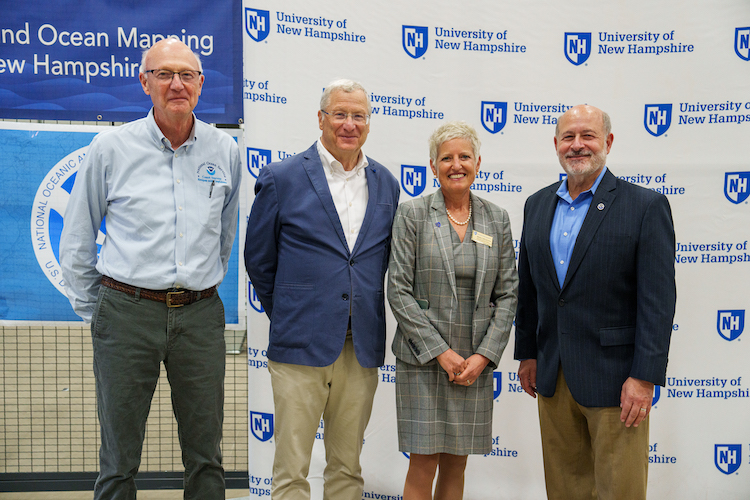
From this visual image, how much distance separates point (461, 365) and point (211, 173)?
50.7 inches

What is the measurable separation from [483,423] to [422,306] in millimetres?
517

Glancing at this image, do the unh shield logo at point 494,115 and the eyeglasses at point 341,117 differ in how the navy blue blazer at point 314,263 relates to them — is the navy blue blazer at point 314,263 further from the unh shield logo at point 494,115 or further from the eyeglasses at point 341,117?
the unh shield logo at point 494,115

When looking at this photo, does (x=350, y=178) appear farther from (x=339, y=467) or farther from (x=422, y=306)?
(x=339, y=467)

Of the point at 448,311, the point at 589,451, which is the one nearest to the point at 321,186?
the point at 448,311

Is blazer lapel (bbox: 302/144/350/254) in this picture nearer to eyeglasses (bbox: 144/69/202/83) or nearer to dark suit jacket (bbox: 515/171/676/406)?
eyeglasses (bbox: 144/69/202/83)

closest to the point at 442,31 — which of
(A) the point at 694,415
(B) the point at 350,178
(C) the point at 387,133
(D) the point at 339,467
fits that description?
(C) the point at 387,133

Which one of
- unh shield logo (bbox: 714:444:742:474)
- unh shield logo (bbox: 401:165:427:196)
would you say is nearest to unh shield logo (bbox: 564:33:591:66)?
unh shield logo (bbox: 401:165:427:196)

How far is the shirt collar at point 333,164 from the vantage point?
2.18 m

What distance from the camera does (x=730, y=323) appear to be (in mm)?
3064

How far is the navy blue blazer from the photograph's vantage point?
210 cm

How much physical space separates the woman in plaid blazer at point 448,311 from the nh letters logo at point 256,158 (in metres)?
1.10

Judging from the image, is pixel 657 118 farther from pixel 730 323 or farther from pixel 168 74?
pixel 168 74

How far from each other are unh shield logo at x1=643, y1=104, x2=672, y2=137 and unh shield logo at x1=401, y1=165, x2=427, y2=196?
50.2 inches

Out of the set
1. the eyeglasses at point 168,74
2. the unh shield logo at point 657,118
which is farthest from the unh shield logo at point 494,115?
the eyeglasses at point 168,74
